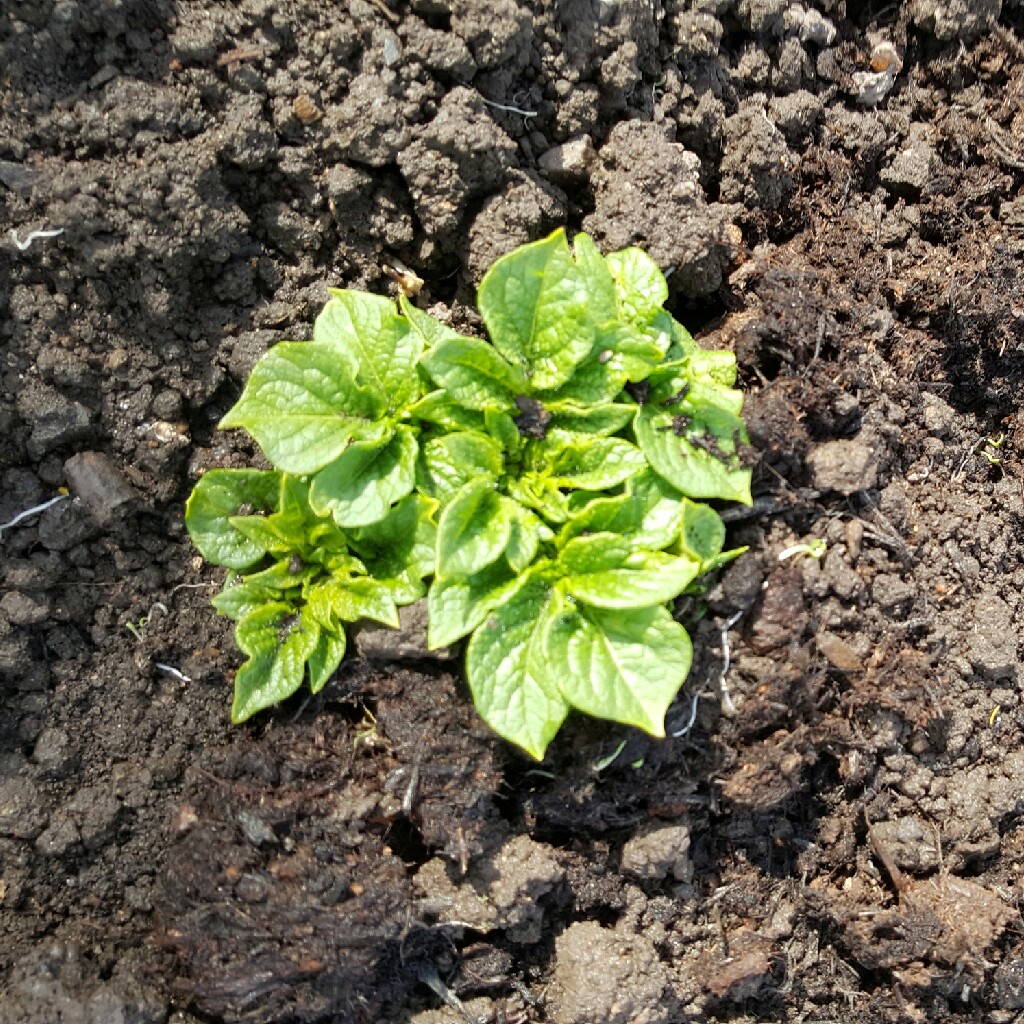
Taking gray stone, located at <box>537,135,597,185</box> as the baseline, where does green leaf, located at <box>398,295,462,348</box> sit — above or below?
below

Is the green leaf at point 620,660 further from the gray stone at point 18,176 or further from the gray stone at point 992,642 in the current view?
the gray stone at point 18,176

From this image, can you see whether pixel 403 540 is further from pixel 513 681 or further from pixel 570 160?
pixel 570 160

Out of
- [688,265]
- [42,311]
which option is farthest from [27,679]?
[688,265]

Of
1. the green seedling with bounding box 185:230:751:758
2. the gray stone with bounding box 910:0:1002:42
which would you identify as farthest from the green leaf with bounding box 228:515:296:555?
the gray stone with bounding box 910:0:1002:42

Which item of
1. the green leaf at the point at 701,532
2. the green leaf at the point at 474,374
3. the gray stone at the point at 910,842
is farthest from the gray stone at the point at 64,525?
the gray stone at the point at 910,842

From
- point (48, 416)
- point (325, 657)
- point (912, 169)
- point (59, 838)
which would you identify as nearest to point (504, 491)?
point (325, 657)

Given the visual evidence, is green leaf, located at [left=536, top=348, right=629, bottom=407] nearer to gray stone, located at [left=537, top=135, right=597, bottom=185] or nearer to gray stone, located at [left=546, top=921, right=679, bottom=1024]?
gray stone, located at [left=537, top=135, right=597, bottom=185]
